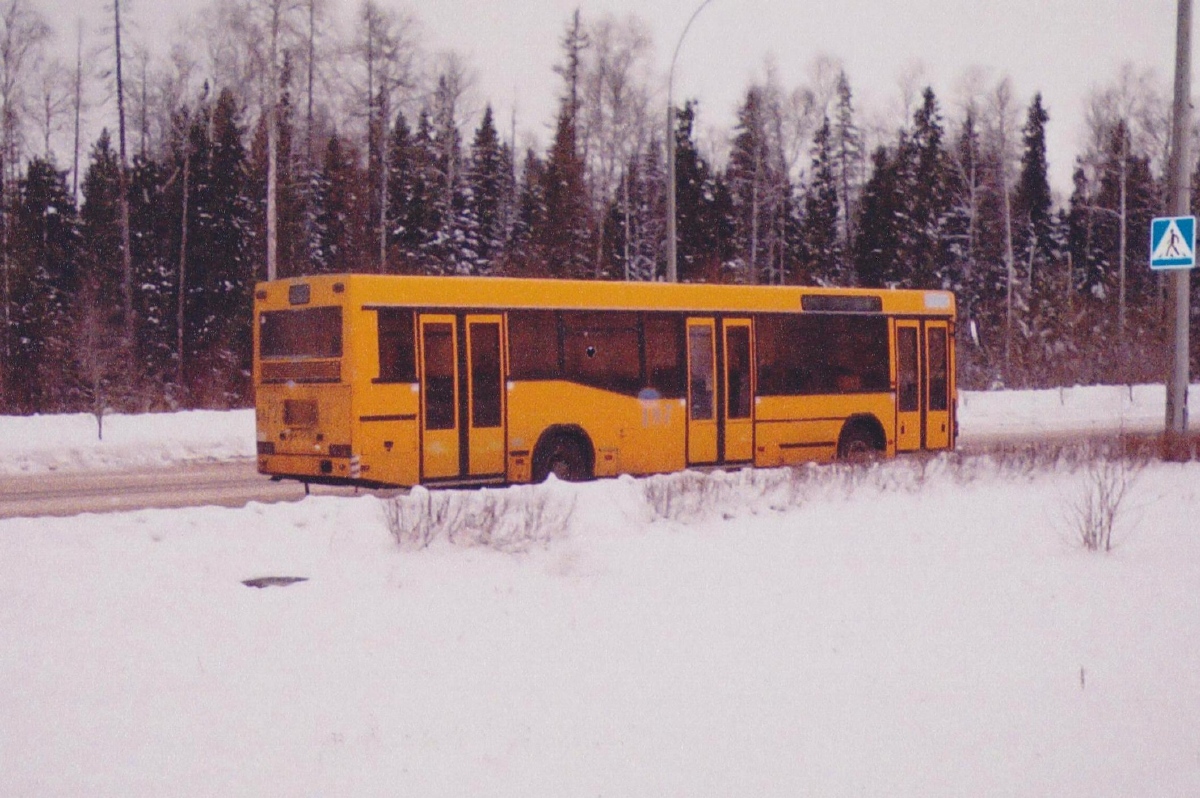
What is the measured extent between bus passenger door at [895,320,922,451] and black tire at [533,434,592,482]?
5972 millimetres

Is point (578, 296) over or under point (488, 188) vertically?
under

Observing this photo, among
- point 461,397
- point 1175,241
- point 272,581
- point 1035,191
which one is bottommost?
point 272,581

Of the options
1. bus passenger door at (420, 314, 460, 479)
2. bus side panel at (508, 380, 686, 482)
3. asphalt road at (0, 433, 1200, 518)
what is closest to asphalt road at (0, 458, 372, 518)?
asphalt road at (0, 433, 1200, 518)

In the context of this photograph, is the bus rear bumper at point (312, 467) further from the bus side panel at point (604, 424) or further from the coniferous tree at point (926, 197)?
the coniferous tree at point (926, 197)

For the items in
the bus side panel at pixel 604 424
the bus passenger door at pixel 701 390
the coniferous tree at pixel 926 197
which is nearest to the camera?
the bus side panel at pixel 604 424

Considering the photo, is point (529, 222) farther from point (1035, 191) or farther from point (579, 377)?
point (579, 377)

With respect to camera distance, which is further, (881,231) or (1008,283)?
(881,231)

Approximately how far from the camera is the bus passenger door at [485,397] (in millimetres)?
16016

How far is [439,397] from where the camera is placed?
1571cm

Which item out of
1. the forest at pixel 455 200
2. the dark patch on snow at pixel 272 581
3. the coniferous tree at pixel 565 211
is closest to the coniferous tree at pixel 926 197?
the forest at pixel 455 200

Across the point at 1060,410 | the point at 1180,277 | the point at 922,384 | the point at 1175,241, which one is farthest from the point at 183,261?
the point at 1175,241

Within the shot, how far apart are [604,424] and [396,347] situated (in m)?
3.29

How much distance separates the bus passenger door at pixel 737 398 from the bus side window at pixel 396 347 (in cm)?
516

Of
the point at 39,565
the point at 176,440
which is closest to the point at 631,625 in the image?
the point at 39,565
